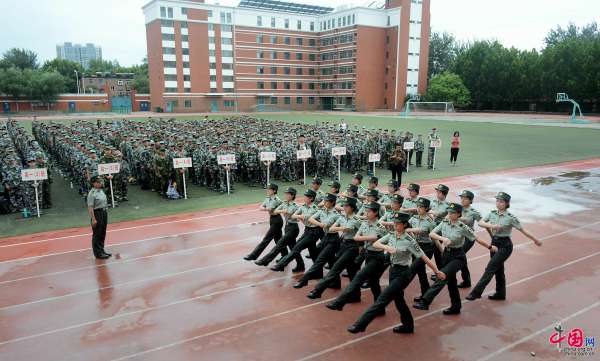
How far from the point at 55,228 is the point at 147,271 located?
176 inches

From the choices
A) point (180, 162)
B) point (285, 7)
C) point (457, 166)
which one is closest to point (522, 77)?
point (285, 7)

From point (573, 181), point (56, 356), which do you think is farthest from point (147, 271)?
point (573, 181)

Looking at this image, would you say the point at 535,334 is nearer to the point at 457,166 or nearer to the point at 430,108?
the point at 457,166

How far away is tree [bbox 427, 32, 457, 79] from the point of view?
3268 inches

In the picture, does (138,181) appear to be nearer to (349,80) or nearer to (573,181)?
(573,181)

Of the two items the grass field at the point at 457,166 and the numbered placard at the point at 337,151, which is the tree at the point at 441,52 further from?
the numbered placard at the point at 337,151

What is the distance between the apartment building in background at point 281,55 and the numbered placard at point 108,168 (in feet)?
184

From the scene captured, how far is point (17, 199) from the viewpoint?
12.8m

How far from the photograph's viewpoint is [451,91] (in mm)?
62625

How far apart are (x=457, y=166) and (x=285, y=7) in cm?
6438

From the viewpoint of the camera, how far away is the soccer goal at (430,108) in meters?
59.1

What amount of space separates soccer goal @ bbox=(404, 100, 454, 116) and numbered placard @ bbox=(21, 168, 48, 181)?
51.1 m

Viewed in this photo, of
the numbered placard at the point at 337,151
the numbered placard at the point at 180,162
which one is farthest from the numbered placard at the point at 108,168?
the numbered placard at the point at 337,151

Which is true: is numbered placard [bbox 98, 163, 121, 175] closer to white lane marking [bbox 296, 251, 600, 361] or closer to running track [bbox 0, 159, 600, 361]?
running track [bbox 0, 159, 600, 361]
